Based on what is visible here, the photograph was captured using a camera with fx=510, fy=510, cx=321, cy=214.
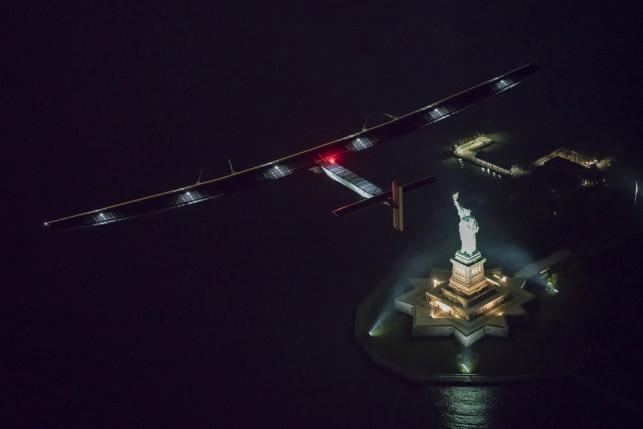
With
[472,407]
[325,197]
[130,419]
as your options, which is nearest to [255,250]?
[325,197]

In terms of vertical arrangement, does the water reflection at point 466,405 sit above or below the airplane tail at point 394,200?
below

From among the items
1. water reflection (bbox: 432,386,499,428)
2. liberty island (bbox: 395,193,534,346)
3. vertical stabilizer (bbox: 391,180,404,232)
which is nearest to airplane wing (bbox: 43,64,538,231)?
liberty island (bbox: 395,193,534,346)

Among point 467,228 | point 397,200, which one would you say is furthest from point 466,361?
point 397,200

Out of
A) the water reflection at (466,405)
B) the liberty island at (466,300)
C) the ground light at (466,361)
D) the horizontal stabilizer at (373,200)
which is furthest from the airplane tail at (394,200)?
the water reflection at (466,405)

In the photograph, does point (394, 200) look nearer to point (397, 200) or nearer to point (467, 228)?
point (397, 200)

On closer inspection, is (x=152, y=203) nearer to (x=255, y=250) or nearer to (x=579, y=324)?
(x=255, y=250)

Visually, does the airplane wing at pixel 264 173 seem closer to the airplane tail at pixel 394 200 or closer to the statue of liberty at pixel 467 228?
the airplane tail at pixel 394 200

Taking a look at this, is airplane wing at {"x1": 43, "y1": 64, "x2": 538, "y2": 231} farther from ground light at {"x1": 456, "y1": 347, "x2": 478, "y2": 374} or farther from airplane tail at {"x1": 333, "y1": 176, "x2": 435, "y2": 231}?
ground light at {"x1": 456, "y1": 347, "x2": 478, "y2": 374}
